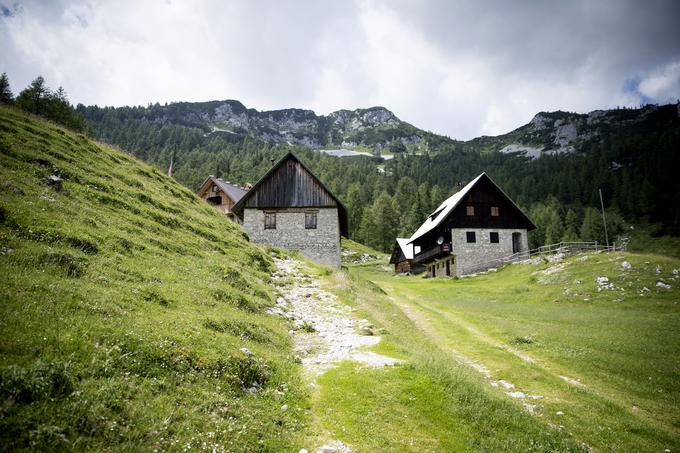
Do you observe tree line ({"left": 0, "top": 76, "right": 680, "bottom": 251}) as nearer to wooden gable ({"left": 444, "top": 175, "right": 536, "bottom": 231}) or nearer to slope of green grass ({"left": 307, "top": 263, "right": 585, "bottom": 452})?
wooden gable ({"left": 444, "top": 175, "right": 536, "bottom": 231})

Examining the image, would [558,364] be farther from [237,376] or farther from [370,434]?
[237,376]

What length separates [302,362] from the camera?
11266 millimetres

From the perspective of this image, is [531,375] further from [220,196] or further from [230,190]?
[220,196]

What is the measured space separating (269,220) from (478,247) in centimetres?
3278

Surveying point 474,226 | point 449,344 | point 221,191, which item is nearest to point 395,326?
point 449,344

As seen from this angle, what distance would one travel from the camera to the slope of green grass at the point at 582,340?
10.5m

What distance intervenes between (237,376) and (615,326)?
21840 mm

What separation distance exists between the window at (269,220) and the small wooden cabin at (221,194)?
2884 cm

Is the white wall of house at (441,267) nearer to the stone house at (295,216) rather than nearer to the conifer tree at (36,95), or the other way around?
the stone house at (295,216)

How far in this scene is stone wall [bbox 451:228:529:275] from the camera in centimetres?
5275

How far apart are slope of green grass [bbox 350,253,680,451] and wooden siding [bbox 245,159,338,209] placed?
14358 mm

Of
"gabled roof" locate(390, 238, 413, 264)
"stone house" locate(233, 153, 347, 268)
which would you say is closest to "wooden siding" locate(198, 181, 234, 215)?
"stone house" locate(233, 153, 347, 268)

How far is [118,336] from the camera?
25.0 feet

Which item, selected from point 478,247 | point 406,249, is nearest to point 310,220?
point 478,247
